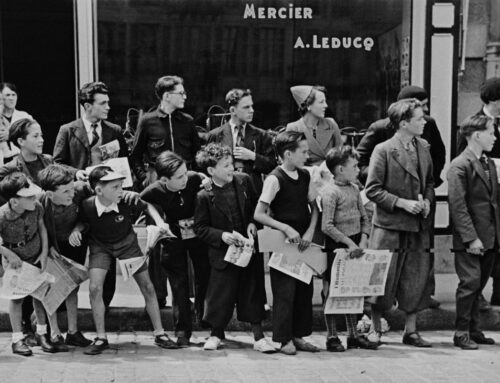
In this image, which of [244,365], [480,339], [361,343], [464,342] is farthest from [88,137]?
[480,339]

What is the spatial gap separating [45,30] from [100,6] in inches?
23.9

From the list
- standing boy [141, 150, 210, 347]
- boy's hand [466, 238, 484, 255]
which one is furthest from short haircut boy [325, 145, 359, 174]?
boy's hand [466, 238, 484, 255]

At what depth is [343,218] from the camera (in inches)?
306

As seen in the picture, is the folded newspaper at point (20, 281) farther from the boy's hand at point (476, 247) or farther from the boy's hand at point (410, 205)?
the boy's hand at point (476, 247)

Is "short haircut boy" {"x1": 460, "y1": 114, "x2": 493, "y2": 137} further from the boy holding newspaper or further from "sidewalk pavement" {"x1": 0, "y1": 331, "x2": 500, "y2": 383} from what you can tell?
"sidewalk pavement" {"x1": 0, "y1": 331, "x2": 500, "y2": 383}

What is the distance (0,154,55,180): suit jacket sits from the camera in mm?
7633

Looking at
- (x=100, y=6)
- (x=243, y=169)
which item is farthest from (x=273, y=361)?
(x=100, y=6)

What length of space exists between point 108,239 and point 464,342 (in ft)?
9.60

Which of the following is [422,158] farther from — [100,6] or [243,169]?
[100,6]

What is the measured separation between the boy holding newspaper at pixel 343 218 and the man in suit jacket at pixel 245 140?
855 millimetres

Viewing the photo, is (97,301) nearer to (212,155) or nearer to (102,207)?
(102,207)

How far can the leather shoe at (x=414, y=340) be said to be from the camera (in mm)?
7906

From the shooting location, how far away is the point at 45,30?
10047 millimetres

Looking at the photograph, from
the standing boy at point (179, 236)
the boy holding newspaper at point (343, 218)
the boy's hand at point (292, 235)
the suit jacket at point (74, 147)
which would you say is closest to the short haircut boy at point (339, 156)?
the boy holding newspaper at point (343, 218)
